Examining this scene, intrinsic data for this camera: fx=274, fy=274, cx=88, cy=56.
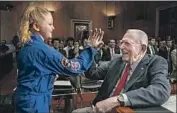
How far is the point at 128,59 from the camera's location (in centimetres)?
145

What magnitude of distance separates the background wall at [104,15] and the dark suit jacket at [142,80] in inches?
148

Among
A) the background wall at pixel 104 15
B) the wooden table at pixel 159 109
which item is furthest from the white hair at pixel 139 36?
the background wall at pixel 104 15

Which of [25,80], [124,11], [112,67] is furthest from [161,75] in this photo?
[124,11]

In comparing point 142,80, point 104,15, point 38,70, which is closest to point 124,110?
point 142,80

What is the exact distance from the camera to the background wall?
17.7 ft

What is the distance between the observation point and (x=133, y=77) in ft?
4.39

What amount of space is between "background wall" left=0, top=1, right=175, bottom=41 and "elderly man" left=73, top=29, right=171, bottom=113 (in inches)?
150

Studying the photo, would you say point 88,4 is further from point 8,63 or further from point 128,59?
point 128,59

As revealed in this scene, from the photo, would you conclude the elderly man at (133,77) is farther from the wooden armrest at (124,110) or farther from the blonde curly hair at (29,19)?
the blonde curly hair at (29,19)

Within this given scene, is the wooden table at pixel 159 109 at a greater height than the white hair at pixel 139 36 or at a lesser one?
lesser

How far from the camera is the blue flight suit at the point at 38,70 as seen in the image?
1233mm

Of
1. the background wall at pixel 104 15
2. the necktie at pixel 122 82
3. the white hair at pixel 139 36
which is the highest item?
the background wall at pixel 104 15

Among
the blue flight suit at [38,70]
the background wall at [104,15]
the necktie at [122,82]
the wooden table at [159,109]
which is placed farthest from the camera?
the background wall at [104,15]

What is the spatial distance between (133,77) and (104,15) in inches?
173
